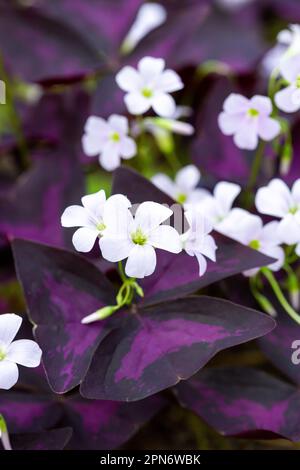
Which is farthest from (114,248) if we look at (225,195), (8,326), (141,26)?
(141,26)

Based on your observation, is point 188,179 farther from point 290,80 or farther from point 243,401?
point 243,401

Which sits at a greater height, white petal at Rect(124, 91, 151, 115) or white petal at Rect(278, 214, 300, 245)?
white petal at Rect(124, 91, 151, 115)

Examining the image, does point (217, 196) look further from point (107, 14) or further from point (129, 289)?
point (107, 14)

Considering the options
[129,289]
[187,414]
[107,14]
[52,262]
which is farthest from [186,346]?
[107,14]

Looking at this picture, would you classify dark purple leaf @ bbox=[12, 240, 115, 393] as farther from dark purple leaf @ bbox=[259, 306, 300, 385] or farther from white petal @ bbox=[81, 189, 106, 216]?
dark purple leaf @ bbox=[259, 306, 300, 385]

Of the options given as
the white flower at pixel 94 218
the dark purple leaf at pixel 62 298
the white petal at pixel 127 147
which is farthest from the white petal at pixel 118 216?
the white petal at pixel 127 147

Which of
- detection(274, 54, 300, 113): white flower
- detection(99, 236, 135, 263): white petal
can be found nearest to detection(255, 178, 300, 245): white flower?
detection(274, 54, 300, 113): white flower
